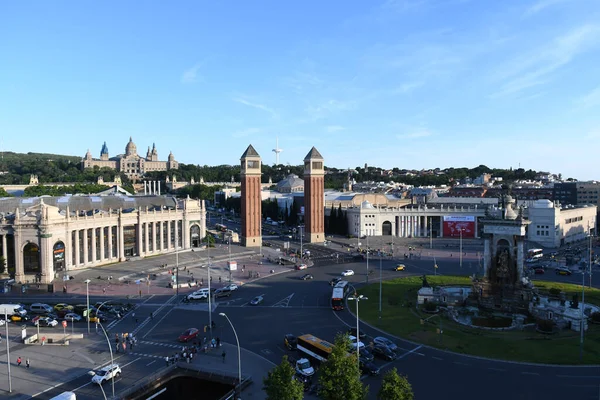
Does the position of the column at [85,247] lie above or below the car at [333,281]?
above

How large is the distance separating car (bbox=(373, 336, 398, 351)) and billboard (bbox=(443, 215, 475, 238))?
7456 cm

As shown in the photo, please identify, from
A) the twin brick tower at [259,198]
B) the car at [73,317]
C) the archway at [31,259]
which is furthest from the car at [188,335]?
the twin brick tower at [259,198]

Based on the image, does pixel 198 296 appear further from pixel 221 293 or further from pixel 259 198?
pixel 259 198

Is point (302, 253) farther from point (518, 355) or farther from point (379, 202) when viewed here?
point (518, 355)

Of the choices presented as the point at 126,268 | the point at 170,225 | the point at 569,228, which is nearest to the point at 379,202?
the point at 569,228

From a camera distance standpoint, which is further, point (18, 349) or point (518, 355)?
point (18, 349)

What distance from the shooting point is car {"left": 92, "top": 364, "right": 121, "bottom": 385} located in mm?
30438

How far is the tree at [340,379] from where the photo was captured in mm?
24312

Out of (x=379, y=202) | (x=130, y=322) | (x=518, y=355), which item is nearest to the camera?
(x=518, y=355)

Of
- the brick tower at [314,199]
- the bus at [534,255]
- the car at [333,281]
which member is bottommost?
the bus at [534,255]

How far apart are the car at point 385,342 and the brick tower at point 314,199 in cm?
6593

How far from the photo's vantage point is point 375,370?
31422 mm

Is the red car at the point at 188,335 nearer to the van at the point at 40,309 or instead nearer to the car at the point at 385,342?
the car at the point at 385,342

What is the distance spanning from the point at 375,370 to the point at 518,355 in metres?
11.7
